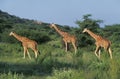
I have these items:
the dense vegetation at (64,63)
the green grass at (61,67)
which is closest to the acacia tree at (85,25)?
the dense vegetation at (64,63)

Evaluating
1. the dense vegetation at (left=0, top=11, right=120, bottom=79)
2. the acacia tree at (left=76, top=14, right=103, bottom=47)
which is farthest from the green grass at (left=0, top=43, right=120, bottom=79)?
the acacia tree at (left=76, top=14, right=103, bottom=47)

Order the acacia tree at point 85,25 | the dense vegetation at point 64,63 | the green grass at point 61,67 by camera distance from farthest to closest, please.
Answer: the acacia tree at point 85,25, the dense vegetation at point 64,63, the green grass at point 61,67

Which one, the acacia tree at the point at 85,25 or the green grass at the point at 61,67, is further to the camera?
the acacia tree at the point at 85,25

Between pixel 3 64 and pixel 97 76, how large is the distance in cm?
550

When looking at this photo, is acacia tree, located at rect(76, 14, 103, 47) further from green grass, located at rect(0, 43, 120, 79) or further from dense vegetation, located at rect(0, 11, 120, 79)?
green grass, located at rect(0, 43, 120, 79)

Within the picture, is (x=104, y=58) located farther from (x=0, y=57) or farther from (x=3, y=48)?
(x=3, y=48)

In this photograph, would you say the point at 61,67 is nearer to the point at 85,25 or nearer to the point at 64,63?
the point at 64,63

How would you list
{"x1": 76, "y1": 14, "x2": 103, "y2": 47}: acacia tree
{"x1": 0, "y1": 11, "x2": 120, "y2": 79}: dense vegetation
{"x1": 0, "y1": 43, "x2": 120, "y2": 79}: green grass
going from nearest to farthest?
{"x1": 0, "y1": 43, "x2": 120, "y2": 79}: green grass, {"x1": 0, "y1": 11, "x2": 120, "y2": 79}: dense vegetation, {"x1": 76, "y1": 14, "x2": 103, "y2": 47}: acacia tree

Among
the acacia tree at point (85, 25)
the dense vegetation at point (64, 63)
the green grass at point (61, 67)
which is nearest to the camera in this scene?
the green grass at point (61, 67)

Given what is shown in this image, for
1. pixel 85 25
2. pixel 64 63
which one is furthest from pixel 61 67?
pixel 85 25

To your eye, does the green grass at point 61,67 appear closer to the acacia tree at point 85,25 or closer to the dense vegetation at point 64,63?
the dense vegetation at point 64,63

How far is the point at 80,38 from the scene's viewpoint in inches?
1308

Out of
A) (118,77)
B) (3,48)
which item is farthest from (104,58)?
(3,48)

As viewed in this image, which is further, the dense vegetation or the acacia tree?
the acacia tree
